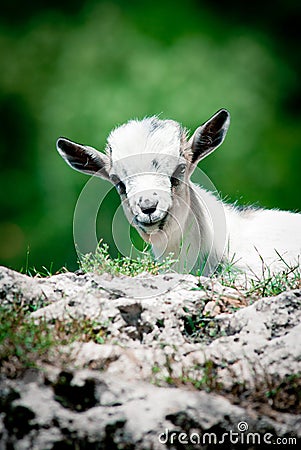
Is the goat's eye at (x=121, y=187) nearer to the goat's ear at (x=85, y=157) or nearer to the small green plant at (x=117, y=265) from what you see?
the goat's ear at (x=85, y=157)

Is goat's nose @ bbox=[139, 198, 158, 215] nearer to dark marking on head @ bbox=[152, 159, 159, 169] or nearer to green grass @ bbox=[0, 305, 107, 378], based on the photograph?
dark marking on head @ bbox=[152, 159, 159, 169]

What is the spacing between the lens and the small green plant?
5.68m

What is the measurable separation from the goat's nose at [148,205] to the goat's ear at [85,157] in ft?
3.10

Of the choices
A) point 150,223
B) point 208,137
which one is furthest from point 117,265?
point 208,137

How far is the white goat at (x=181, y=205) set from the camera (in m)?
6.32

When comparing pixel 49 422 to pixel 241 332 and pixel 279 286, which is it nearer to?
pixel 241 332

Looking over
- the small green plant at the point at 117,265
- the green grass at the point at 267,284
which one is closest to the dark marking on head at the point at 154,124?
the small green plant at the point at 117,265

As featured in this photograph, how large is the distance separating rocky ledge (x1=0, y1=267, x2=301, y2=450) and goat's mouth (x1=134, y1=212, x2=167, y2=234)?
37.7 inches

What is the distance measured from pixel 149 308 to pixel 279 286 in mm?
1054

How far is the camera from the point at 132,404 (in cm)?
386

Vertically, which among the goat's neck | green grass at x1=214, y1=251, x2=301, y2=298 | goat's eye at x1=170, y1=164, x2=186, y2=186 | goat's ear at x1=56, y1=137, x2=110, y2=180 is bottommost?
green grass at x1=214, y1=251, x2=301, y2=298

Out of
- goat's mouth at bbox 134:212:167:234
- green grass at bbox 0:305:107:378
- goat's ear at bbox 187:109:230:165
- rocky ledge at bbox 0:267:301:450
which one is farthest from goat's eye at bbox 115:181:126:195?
green grass at bbox 0:305:107:378

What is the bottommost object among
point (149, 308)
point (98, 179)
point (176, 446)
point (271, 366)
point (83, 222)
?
point (176, 446)

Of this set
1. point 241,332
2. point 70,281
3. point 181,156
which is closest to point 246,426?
point 241,332
